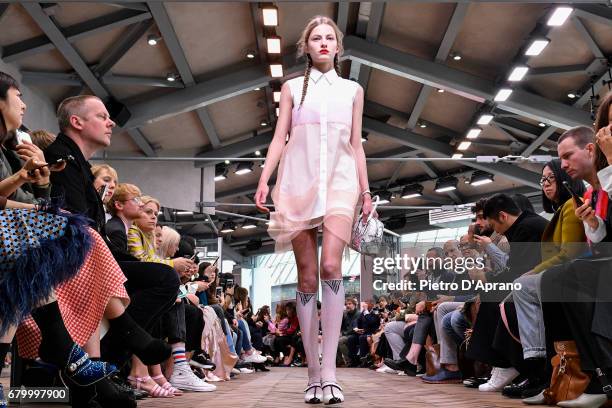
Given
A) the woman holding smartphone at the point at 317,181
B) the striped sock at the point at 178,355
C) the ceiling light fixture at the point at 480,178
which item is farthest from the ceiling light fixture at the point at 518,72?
the striped sock at the point at 178,355

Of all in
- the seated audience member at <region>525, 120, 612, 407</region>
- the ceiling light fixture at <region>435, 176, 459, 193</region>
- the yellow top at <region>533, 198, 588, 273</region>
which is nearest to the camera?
the seated audience member at <region>525, 120, 612, 407</region>

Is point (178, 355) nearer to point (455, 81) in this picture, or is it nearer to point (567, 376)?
point (567, 376)

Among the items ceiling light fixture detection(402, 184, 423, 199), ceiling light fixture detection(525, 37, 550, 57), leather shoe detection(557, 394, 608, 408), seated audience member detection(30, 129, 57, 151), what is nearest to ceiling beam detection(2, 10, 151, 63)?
ceiling light fixture detection(525, 37, 550, 57)

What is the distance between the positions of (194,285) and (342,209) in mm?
2512

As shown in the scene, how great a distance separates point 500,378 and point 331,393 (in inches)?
61.3

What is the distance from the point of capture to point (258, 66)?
9.23 meters

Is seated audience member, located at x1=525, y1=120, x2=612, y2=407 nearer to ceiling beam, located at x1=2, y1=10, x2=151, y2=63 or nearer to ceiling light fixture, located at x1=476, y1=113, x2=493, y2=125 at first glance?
ceiling beam, located at x1=2, y1=10, x2=151, y2=63

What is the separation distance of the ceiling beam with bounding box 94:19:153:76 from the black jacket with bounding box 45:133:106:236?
5.29 m

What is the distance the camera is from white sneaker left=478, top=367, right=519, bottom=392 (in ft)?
11.1

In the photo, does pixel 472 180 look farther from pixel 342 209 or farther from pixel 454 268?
pixel 342 209

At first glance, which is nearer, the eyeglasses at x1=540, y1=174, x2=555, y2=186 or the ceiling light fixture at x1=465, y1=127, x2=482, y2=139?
the eyeglasses at x1=540, y1=174, x2=555, y2=186

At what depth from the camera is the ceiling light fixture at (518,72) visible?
298 inches

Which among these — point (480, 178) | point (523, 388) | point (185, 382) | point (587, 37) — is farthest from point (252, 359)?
point (480, 178)

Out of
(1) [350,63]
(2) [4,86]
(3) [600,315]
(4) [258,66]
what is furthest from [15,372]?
(1) [350,63]
